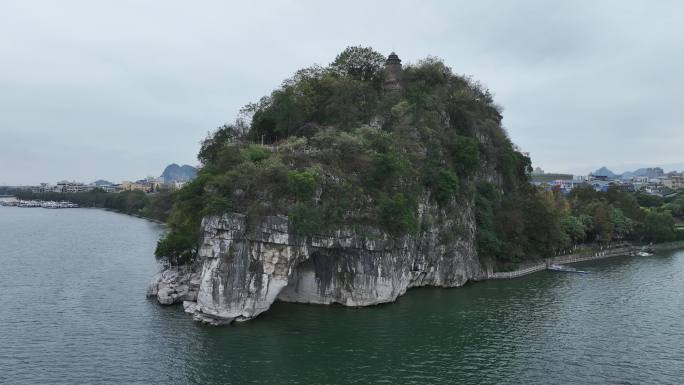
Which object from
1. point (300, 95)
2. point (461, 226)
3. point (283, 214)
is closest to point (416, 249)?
point (461, 226)

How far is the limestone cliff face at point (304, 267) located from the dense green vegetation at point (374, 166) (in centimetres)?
102

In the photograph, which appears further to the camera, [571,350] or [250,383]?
[571,350]

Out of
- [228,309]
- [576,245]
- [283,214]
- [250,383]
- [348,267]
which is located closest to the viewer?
[250,383]

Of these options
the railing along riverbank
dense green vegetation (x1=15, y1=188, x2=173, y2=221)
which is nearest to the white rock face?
the railing along riverbank

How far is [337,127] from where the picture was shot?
47656 mm

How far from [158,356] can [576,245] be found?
60.1 metres

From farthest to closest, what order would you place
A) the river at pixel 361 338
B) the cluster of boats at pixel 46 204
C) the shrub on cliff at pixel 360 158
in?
the cluster of boats at pixel 46 204 → the shrub on cliff at pixel 360 158 → the river at pixel 361 338

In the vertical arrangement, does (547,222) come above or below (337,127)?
below

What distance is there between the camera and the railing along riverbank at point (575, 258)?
50.1 m

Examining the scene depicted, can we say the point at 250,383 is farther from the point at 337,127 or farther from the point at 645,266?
the point at 645,266

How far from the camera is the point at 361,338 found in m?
30.0

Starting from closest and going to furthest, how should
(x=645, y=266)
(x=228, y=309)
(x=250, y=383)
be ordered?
1. (x=250, y=383)
2. (x=228, y=309)
3. (x=645, y=266)

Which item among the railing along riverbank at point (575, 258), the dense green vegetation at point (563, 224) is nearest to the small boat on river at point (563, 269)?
the railing along riverbank at point (575, 258)

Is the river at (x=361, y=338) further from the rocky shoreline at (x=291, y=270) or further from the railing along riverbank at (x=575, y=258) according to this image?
the railing along riverbank at (x=575, y=258)
